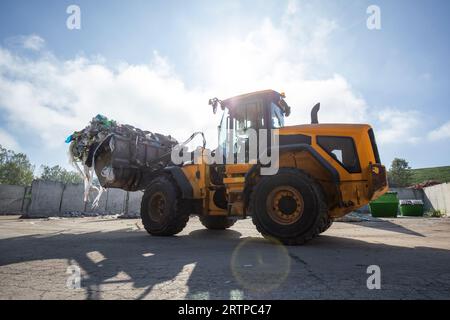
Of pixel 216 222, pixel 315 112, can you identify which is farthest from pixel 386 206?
pixel 315 112

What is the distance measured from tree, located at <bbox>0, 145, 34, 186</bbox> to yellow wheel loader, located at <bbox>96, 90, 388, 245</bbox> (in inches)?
2625

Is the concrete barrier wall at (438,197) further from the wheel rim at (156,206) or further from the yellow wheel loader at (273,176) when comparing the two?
the wheel rim at (156,206)

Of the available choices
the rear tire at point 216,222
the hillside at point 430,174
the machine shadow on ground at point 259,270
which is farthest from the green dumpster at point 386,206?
the hillside at point 430,174

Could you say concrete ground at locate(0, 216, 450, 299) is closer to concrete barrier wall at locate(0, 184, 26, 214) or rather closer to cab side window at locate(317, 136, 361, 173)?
cab side window at locate(317, 136, 361, 173)

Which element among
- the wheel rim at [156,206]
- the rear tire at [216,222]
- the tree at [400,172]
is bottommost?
the rear tire at [216,222]

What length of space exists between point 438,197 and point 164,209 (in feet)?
70.9

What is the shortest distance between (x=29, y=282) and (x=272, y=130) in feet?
13.9

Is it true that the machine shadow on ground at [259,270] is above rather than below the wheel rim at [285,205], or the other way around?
below

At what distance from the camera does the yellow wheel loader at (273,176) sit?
185 inches

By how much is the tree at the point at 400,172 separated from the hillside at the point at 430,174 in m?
1.89

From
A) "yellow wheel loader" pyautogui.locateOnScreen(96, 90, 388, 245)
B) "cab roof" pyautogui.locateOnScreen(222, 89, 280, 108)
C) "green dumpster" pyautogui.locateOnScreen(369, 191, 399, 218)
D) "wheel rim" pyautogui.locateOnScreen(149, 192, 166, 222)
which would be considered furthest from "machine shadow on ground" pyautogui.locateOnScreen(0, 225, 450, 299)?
"green dumpster" pyautogui.locateOnScreen(369, 191, 399, 218)

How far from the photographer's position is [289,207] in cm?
481

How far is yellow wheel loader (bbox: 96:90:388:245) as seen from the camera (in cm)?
470
